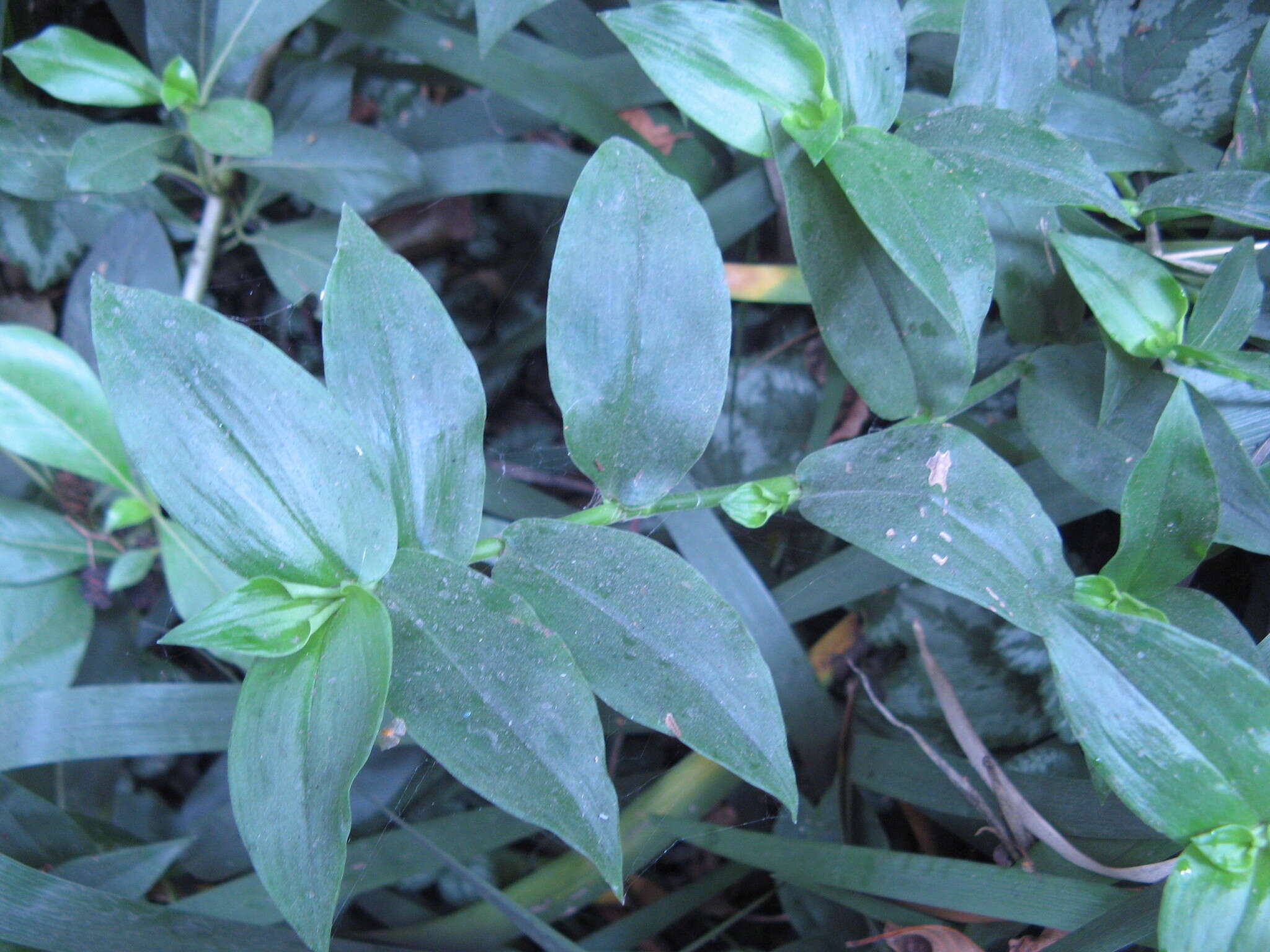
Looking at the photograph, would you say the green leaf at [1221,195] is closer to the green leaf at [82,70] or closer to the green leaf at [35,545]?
the green leaf at [82,70]

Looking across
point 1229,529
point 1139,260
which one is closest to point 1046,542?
point 1229,529

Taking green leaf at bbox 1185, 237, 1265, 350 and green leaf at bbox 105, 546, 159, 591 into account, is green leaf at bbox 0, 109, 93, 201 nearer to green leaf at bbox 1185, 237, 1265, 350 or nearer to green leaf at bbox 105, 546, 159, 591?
green leaf at bbox 105, 546, 159, 591

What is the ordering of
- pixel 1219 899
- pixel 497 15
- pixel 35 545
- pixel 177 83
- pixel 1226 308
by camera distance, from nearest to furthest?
pixel 1219 899 → pixel 1226 308 → pixel 497 15 → pixel 177 83 → pixel 35 545

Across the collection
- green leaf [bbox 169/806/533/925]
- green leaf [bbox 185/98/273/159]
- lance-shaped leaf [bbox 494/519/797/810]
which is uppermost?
green leaf [bbox 185/98/273/159]

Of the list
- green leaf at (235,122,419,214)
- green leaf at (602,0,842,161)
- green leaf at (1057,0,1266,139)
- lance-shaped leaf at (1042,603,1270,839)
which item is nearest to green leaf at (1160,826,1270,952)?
lance-shaped leaf at (1042,603,1270,839)

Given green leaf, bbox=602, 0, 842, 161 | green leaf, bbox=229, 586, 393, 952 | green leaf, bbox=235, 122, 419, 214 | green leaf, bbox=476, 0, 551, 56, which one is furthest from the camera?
green leaf, bbox=235, 122, 419, 214

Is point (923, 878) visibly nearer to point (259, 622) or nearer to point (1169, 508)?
point (1169, 508)

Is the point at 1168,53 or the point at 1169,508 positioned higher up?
the point at 1168,53

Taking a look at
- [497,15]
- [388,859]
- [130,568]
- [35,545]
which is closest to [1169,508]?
[497,15]
